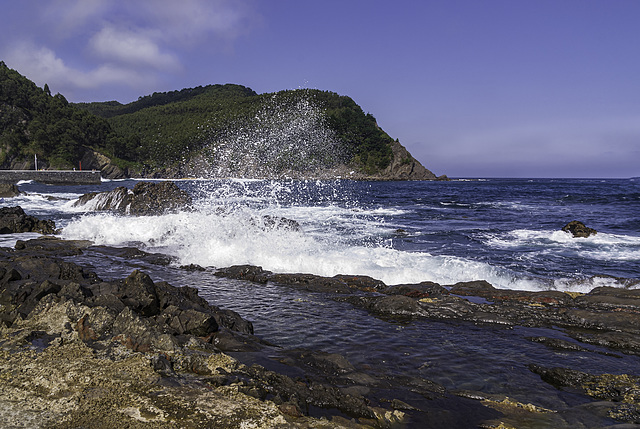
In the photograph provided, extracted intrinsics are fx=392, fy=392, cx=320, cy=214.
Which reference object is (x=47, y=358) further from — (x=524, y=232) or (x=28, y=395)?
(x=524, y=232)

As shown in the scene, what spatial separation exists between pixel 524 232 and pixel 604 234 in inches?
138

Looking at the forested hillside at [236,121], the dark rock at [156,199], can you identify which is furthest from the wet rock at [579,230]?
the forested hillside at [236,121]

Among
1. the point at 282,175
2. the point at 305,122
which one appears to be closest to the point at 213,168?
the point at 282,175

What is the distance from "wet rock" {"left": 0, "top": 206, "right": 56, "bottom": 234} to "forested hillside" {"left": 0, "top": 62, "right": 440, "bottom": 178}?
5038 centimetres

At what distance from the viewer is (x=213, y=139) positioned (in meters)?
122

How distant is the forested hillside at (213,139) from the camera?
94250 mm

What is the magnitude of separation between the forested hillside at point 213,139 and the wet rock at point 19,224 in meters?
50.4

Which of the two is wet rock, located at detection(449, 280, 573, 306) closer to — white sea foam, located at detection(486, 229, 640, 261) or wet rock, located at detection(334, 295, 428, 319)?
wet rock, located at detection(334, 295, 428, 319)

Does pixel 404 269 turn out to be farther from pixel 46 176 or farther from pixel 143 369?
pixel 46 176

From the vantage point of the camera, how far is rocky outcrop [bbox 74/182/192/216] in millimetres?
25664

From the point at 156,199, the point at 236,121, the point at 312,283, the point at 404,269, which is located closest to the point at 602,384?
the point at 312,283

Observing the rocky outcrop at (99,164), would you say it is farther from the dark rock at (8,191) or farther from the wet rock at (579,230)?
the wet rock at (579,230)

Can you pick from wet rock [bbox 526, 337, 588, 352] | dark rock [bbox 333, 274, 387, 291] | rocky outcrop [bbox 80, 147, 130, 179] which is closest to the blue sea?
wet rock [bbox 526, 337, 588, 352]

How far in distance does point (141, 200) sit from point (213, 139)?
9995 centimetres
